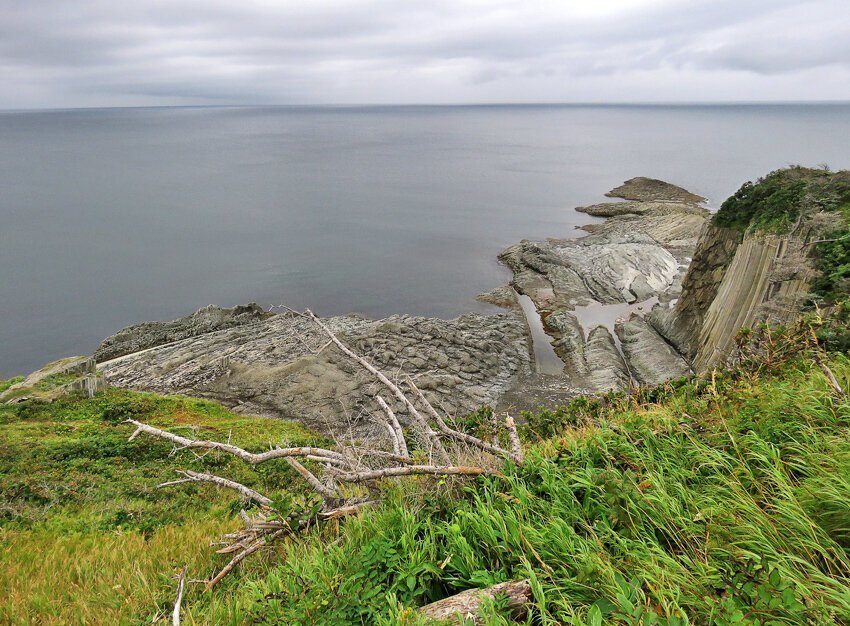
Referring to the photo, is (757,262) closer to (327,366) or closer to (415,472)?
(327,366)

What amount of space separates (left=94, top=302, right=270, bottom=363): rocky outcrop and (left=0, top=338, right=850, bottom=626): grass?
29586mm

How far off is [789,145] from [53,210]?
605 ft

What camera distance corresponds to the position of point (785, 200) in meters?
23.2

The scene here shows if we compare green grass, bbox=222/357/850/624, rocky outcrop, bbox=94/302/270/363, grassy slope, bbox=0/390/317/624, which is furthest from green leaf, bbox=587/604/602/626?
rocky outcrop, bbox=94/302/270/363

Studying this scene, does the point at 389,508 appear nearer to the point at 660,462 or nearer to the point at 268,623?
the point at 268,623

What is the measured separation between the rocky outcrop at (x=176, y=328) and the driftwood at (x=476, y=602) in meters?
34.7

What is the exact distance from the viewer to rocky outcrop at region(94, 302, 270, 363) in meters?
34.1

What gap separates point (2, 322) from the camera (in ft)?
124

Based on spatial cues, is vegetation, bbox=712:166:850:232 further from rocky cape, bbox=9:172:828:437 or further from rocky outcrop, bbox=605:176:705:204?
rocky outcrop, bbox=605:176:705:204

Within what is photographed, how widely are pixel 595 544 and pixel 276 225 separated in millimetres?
66473

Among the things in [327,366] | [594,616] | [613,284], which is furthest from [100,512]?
[613,284]

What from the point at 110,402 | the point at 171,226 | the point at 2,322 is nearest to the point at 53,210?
the point at 171,226

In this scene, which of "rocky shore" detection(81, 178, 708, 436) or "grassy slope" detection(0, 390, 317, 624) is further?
"rocky shore" detection(81, 178, 708, 436)

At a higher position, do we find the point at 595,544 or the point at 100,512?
the point at 595,544
